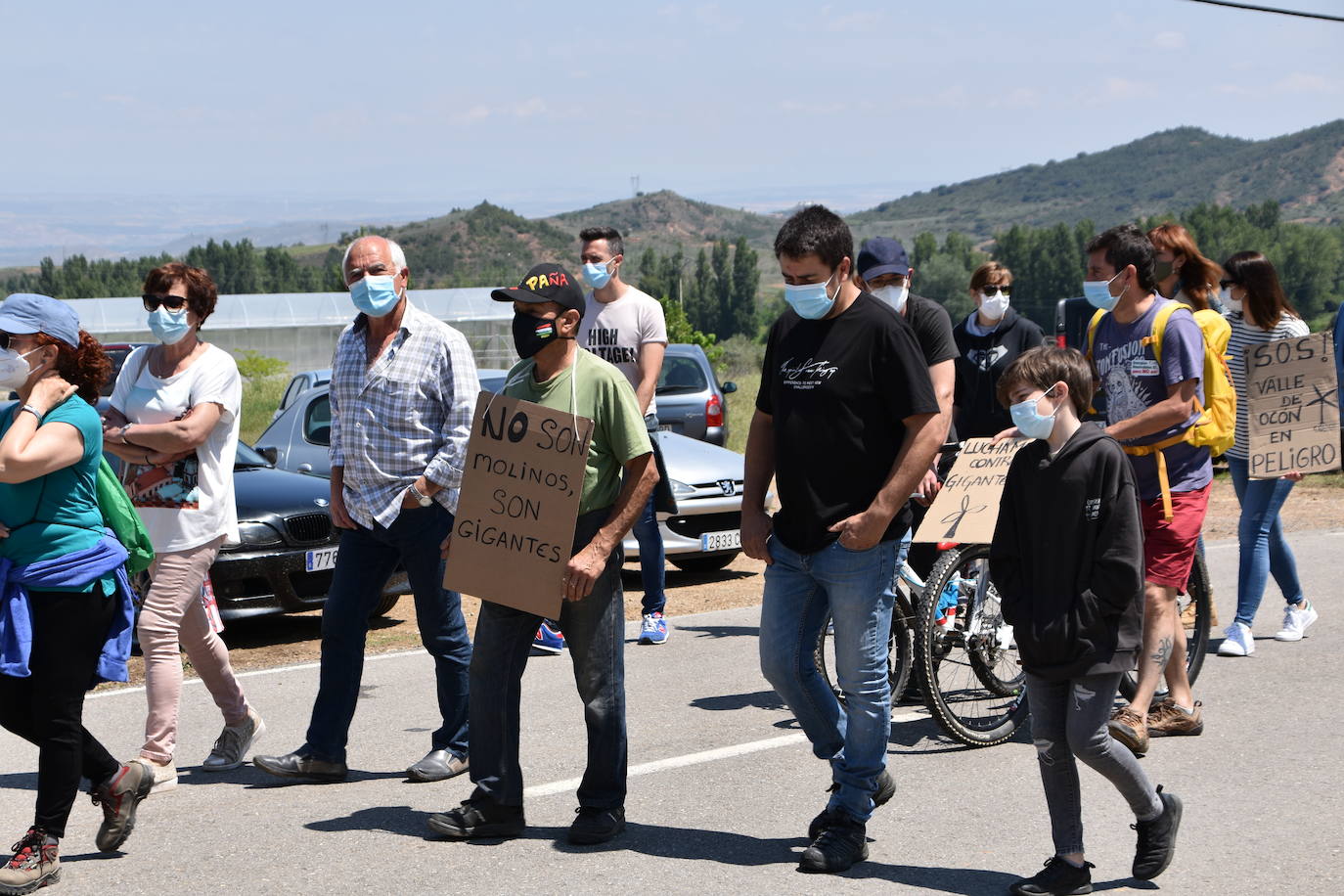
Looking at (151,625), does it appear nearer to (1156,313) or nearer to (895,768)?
(895,768)

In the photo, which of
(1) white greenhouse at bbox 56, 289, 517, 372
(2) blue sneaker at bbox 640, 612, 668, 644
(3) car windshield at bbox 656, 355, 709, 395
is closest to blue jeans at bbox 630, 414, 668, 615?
(2) blue sneaker at bbox 640, 612, 668, 644

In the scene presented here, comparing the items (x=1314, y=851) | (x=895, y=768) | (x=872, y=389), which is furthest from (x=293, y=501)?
(x=1314, y=851)

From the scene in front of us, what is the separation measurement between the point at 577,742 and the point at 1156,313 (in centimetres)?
308

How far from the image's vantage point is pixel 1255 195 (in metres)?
192

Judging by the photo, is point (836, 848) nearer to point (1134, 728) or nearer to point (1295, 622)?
point (1134, 728)

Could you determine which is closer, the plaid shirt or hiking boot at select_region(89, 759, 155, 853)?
hiking boot at select_region(89, 759, 155, 853)

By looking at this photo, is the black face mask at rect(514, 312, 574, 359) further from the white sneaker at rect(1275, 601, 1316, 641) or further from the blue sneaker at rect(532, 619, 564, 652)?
the white sneaker at rect(1275, 601, 1316, 641)

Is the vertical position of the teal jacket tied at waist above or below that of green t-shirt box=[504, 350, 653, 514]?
below

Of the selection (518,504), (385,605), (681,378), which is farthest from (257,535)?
(681,378)

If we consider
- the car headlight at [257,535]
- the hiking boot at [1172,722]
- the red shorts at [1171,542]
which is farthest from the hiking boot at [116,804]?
the hiking boot at [1172,722]

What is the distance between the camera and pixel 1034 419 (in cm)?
444

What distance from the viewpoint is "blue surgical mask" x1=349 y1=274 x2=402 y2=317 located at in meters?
5.60

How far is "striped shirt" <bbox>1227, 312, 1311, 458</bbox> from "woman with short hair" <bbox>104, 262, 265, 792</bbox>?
5.36 meters

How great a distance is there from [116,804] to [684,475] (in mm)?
6335
